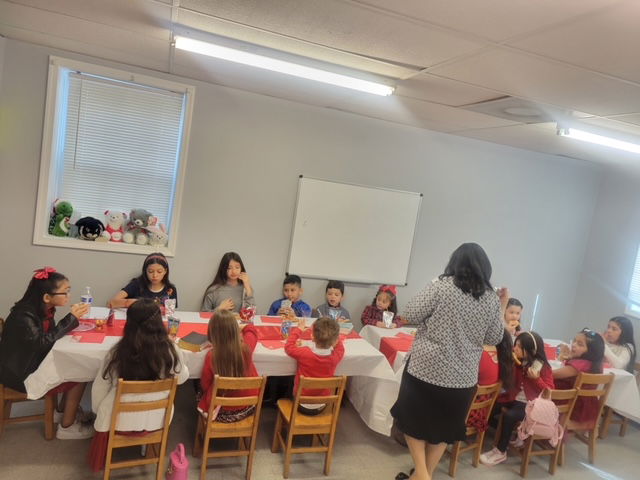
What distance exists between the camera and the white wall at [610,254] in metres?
5.26

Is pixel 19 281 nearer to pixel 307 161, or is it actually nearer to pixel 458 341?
pixel 307 161

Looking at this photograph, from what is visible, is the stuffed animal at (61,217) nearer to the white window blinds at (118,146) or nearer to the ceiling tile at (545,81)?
the white window blinds at (118,146)

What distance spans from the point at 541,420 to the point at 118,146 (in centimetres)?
407

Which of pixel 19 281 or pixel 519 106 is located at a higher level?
pixel 519 106

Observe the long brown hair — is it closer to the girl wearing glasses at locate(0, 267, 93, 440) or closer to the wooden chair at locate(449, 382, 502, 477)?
the girl wearing glasses at locate(0, 267, 93, 440)

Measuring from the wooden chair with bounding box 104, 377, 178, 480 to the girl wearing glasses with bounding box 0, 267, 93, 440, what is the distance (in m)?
0.62

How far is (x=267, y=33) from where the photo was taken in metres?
2.53

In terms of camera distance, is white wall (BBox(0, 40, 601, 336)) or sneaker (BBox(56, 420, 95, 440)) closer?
sneaker (BBox(56, 420, 95, 440))

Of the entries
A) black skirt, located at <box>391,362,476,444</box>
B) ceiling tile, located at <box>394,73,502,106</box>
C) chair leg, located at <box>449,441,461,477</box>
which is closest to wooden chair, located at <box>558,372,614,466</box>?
chair leg, located at <box>449,441,461,477</box>

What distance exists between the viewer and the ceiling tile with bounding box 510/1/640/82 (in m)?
1.69

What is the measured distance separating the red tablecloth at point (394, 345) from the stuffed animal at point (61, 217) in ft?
9.55

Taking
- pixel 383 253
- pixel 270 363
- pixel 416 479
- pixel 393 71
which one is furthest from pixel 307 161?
pixel 416 479

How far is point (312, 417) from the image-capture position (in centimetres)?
→ 295

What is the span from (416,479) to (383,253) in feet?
8.49
